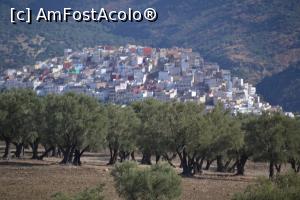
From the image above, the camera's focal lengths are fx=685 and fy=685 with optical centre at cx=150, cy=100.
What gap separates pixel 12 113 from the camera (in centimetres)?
5091

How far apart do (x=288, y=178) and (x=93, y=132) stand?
27.2m

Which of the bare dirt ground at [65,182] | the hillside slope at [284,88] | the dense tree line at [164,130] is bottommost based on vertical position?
the bare dirt ground at [65,182]

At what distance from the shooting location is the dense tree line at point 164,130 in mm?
47438

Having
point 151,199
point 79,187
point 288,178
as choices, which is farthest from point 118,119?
point 288,178

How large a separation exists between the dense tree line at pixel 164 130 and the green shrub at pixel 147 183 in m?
18.8

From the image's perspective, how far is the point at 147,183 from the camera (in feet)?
87.4

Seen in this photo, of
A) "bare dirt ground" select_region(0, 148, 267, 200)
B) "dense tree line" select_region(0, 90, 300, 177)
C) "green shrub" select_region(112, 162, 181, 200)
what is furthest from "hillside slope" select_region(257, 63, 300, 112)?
"green shrub" select_region(112, 162, 181, 200)

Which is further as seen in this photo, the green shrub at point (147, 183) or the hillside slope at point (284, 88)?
the hillside slope at point (284, 88)

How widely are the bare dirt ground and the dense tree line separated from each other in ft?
6.83

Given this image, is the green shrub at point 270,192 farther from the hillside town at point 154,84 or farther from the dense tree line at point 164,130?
the hillside town at point 154,84

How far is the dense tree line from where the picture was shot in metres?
47.4

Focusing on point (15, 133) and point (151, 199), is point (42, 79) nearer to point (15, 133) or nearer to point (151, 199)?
point (15, 133)

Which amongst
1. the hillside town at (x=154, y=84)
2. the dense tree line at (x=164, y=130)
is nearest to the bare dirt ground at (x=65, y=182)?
the dense tree line at (x=164, y=130)

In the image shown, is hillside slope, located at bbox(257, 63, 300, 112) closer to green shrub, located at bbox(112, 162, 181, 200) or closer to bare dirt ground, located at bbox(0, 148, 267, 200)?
bare dirt ground, located at bbox(0, 148, 267, 200)
